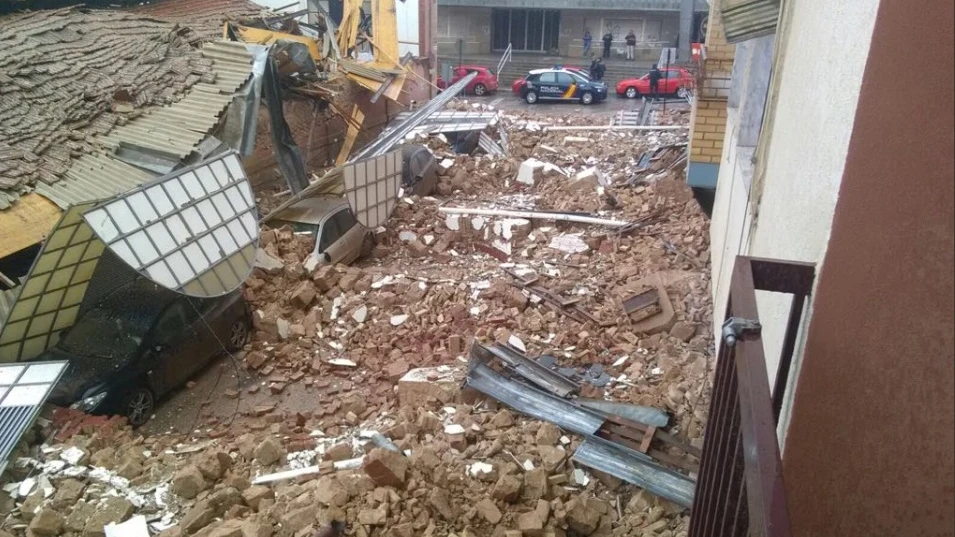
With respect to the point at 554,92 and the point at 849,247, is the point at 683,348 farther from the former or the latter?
the point at 554,92

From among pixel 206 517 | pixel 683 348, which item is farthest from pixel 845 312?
pixel 683 348

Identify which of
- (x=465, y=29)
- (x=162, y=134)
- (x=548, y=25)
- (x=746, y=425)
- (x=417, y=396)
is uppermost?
(x=548, y=25)

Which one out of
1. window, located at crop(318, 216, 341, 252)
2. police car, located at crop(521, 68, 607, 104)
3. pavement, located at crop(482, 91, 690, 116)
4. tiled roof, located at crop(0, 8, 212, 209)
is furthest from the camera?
police car, located at crop(521, 68, 607, 104)

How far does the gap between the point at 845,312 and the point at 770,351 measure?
1.52m

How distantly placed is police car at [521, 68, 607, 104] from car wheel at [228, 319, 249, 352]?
2152cm

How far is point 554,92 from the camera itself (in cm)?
2766

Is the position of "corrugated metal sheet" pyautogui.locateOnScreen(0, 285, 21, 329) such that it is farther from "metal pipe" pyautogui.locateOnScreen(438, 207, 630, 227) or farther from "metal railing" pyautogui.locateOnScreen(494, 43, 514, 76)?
"metal railing" pyautogui.locateOnScreen(494, 43, 514, 76)

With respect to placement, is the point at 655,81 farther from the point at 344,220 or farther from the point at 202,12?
the point at 344,220

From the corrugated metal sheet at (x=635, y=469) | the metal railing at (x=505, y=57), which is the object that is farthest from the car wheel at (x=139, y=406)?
the metal railing at (x=505, y=57)

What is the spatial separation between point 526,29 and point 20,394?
35.0 m

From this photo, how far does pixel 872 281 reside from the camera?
1.85m

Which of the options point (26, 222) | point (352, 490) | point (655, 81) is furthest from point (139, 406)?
point (655, 81)

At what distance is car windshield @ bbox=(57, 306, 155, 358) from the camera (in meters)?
7.09

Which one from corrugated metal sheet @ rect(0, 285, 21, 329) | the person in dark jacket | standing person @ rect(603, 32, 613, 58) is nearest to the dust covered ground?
corrugated metal sheet @ rect(0, 285, 21, 329)
